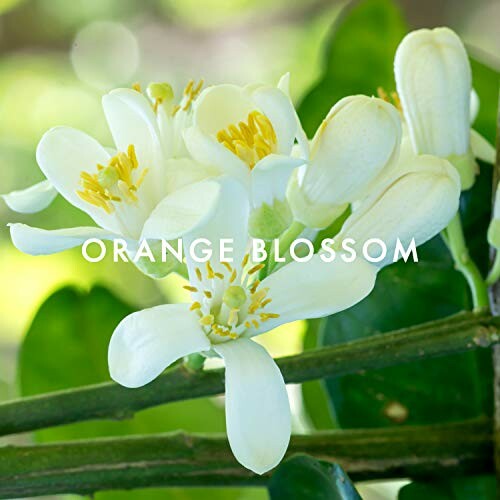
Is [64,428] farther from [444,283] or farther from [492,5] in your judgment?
[492,5]

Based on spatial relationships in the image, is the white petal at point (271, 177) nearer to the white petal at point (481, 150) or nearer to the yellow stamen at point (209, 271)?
the yellow stamen at point (209, 271)

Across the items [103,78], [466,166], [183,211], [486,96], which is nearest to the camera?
[183,211]

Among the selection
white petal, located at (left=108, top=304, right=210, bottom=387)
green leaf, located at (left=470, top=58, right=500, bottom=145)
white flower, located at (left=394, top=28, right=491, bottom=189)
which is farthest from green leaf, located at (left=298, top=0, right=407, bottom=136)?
white petal, located at (left=108, top=304, right=210, bottom=387)

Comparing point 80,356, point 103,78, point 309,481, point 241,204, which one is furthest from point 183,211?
point 103,78

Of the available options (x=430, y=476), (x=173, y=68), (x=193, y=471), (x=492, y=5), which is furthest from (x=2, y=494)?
(x=492, y=5)

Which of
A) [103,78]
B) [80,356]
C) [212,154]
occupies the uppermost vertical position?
[212,154]

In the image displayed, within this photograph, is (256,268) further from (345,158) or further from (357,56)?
(357,56)
